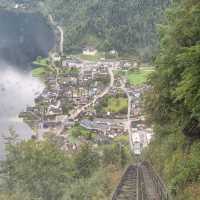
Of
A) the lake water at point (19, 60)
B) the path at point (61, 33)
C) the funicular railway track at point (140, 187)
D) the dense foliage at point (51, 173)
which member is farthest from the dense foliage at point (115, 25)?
the funicular railway track at point (140, 187)

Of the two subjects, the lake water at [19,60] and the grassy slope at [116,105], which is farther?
the grassy slope at [116,105]

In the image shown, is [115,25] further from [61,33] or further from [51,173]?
[51,173]

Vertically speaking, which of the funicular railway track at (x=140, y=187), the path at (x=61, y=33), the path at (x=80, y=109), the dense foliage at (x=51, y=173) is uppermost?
the path at (x=61, y=33)

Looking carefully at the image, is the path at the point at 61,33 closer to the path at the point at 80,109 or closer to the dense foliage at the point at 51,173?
the path at the point at 80,109

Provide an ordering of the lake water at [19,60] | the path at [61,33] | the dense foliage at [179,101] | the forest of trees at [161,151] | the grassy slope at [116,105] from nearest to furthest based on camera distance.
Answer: the dense foliage at [179,101], the forest of trees at [161,151], the lake water at [19,60], the grassy slope at [116,105], the path at [61,33]

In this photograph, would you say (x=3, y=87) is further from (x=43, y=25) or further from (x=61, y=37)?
(x=43, y=25)

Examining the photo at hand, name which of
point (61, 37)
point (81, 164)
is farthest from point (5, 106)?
point (61, 37)
